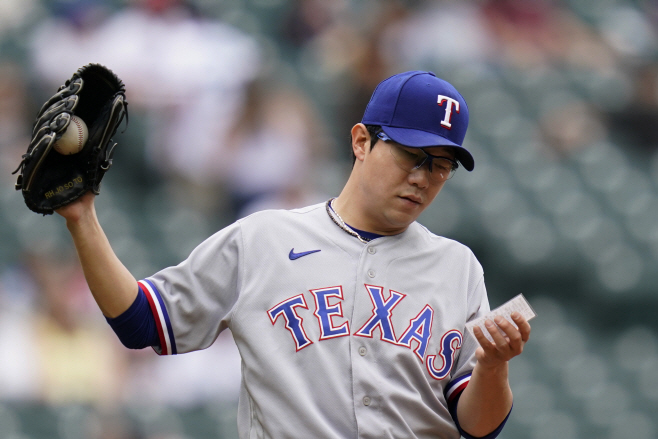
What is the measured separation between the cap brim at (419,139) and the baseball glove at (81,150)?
538 mm

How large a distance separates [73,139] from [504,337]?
877 millimetres

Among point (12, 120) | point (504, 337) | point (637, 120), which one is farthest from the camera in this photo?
point (637, 120)

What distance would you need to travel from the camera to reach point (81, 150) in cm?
169

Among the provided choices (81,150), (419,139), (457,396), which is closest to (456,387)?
(457,396)

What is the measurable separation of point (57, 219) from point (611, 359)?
3293 mm

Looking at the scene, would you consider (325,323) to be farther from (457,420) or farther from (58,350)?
(58,350)

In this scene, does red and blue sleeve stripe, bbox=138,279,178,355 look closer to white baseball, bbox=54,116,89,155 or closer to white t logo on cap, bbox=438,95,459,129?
white baseball, bbox=54,116,89,155

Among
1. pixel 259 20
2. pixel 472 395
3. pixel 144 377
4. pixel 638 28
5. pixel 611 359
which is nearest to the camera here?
pixel 472 395

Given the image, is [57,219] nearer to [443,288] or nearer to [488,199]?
[488,199]

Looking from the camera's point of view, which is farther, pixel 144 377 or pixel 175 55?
pixel 175 55

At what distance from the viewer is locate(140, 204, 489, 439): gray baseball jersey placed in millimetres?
1700

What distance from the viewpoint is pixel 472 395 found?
1.74m

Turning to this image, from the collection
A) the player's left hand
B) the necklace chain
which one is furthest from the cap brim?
the player's left hand

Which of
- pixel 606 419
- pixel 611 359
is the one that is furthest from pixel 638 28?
pixel 606 419
